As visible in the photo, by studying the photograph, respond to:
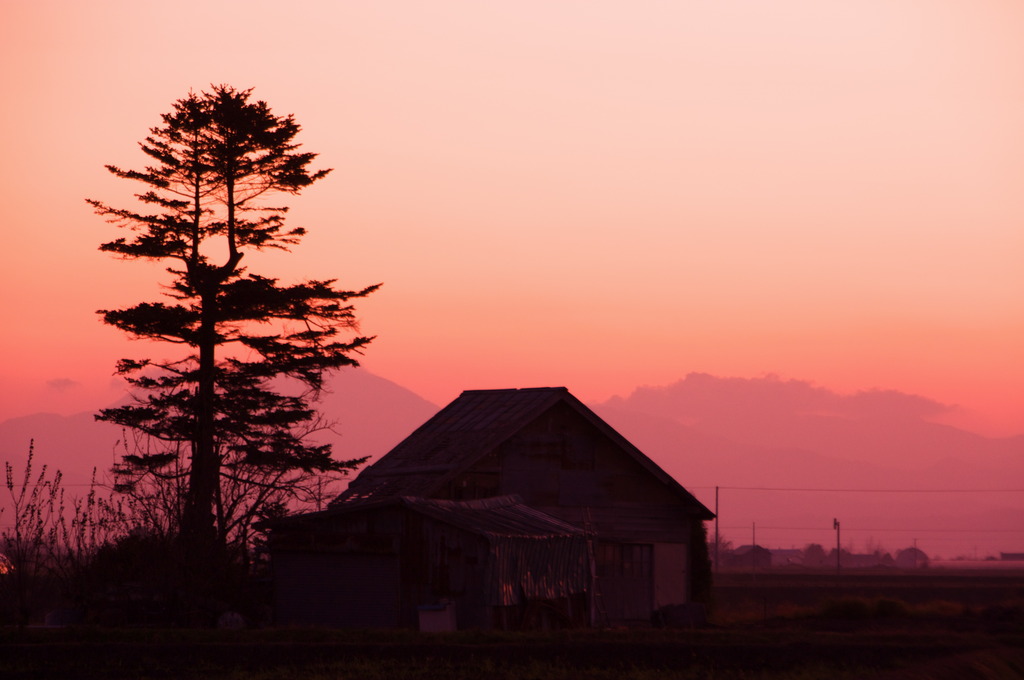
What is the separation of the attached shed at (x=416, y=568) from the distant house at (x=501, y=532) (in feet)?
0.12

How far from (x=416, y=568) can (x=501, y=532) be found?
2.34 meters

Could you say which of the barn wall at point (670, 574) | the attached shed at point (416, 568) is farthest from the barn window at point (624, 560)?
the attached shed at point (416, 568)

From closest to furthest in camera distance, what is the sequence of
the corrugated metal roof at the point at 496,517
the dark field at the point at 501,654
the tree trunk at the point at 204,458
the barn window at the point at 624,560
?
1. the dark field at the point at 501,654
2. the corrugated metal roof at the point at 496,517
3. the tree trunk at the point at 204,458
4. the barn window at the point at 624,560

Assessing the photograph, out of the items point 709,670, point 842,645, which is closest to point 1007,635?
point 842,645

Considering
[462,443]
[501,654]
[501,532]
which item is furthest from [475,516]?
[501,654]

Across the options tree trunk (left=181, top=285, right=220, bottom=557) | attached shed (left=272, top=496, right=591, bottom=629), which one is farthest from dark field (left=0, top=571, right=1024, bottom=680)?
tree trunk (left=181, top=285, right=220, bottom=557)

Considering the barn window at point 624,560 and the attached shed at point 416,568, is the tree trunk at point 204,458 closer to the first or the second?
the attached shed at point 416,568

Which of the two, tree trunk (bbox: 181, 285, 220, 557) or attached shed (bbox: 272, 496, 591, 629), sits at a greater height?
tree trunk (bbox: 181, 285, 220, 557)

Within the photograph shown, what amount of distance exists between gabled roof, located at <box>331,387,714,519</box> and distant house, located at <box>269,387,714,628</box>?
69 mm

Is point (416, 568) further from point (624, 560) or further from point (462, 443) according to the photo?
point (624, 560)

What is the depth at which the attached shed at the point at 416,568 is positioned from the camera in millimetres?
31906

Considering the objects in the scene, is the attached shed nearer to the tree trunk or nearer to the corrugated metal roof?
the corrugated metal roof

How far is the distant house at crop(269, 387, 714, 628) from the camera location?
106 feet

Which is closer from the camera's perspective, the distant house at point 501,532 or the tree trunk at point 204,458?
the distant house at point 501,532
